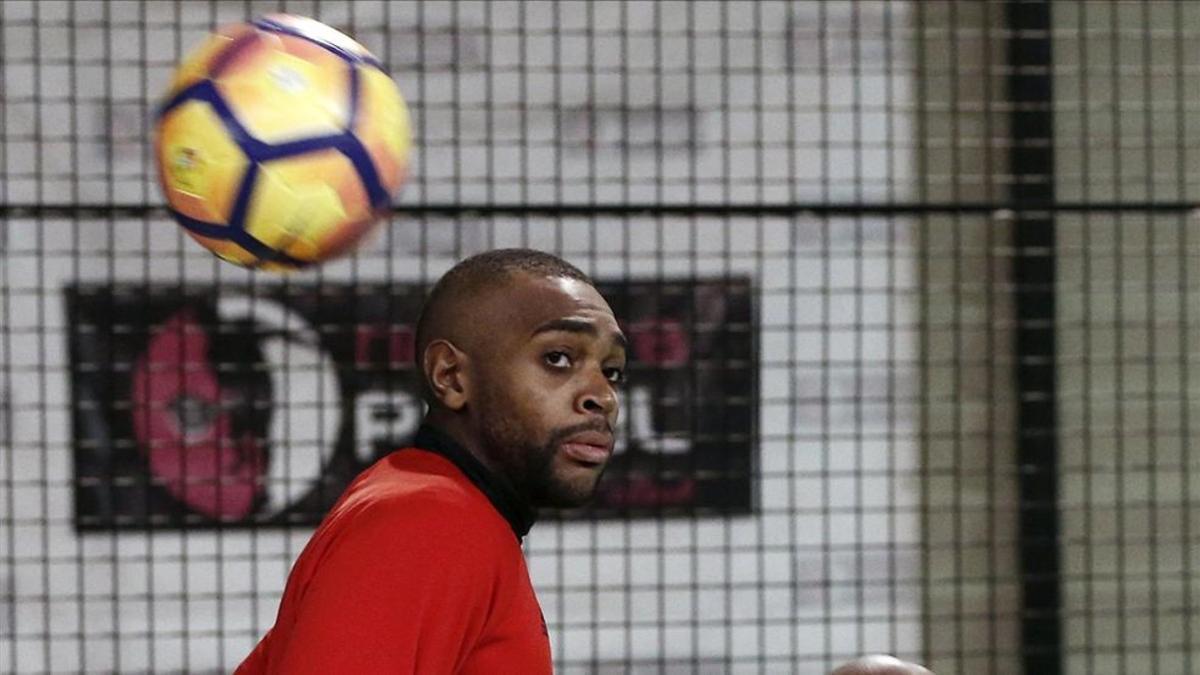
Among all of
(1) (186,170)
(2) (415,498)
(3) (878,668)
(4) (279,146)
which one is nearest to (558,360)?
(2) (415,498)

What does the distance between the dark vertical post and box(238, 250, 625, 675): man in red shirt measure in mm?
2945

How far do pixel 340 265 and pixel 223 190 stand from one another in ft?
6.69

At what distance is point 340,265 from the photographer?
551 centimetres

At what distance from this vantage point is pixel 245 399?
547 cm

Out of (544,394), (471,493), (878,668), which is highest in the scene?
(544,394)

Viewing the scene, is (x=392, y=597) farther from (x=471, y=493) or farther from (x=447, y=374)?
(x=447, y=374)

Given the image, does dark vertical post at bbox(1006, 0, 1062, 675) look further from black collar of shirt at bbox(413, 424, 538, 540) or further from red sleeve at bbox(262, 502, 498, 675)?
red sleeve at bbox(262, 502, 498, 675)

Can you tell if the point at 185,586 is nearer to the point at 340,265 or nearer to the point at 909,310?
the point at 340,265

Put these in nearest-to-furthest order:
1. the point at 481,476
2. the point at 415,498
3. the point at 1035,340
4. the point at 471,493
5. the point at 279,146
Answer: the point at 415,498 < the point at 471,493 < the point at 481,476 < the point at 279,146 < the point at 1035,340

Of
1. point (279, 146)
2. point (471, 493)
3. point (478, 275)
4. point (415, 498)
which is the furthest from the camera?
point (279, 146)

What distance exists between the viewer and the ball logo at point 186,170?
349cm

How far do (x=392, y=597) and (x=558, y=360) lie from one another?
538mm

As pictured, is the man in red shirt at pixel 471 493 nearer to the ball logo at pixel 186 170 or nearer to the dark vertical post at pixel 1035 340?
the ball logo at pixel 186 170

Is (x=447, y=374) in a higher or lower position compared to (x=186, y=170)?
lower
